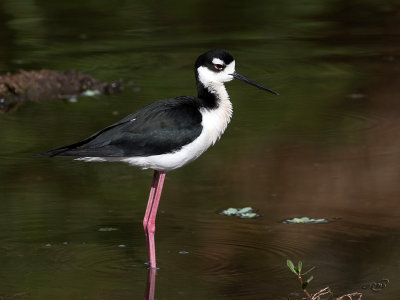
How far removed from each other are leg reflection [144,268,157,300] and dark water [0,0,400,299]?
34mm

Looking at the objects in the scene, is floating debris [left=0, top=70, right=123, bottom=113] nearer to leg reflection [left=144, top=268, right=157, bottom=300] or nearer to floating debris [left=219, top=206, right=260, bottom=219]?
floating debris [left=219, top=206, right=260, bottom=219]

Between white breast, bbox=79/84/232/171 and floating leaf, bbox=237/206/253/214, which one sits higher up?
white breast, bbox=79/84/232/171

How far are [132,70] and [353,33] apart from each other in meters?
3.15

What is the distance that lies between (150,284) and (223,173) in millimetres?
2027

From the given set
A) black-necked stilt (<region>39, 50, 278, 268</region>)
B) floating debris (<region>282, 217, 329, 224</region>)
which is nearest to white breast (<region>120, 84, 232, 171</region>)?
black-necked stilt (<region>39, 50, 278, 268</region>)

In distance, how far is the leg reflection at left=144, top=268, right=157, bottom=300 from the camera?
5.04 meters

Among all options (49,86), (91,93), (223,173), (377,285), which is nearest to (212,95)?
(223,173)

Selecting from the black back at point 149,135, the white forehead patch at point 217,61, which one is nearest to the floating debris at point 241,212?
the black back at point 149,135

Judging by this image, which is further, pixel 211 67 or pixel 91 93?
pixel 91 93

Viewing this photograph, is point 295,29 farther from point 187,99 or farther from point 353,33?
point 187,99

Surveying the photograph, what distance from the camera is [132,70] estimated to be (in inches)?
401

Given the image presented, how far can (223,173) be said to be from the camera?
7.09 metres

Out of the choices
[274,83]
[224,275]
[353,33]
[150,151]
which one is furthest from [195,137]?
[353,33]

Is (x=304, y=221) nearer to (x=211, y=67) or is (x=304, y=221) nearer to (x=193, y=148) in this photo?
(x=193, y=148)
